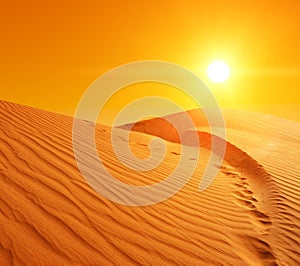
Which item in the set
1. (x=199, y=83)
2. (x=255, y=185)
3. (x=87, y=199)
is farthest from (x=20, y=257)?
(x=199, y=83)

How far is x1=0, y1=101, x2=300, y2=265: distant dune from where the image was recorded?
8.98 feet

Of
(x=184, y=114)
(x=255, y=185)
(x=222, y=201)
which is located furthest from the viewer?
(x=184, y=114)

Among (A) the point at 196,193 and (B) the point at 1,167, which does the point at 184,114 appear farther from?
(B) the point at 1,167

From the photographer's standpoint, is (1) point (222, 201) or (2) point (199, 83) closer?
(1) point (222, 201)

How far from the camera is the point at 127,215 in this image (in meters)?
3.48

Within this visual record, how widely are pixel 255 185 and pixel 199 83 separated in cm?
1082

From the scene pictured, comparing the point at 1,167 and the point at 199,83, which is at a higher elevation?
the point at 199,83

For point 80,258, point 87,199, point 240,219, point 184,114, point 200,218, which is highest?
point 184,114

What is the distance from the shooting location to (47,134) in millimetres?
5820

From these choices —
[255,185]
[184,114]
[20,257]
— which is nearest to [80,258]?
[20,257]

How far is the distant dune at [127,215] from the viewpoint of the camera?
2.74 m

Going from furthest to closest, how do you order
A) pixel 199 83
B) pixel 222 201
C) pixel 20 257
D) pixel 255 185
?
pixel 199 83
pixel 255 185
pixel 222 201
pixel 20 257

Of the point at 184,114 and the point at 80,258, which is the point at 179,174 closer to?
the point at 80,258

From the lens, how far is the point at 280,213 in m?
4.30
